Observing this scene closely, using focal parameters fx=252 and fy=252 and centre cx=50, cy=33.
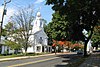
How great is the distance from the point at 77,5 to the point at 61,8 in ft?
6.96

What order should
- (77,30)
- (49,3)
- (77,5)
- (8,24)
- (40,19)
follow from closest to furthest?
(77,5) < (49,3) < (77,30) < (8,24) < (40,19)

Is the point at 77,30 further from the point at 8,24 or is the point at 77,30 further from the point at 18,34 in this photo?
the point at 8,24

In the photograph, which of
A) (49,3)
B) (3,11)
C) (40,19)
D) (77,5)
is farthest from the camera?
(40,19)

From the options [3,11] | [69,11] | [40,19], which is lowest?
[69,11]

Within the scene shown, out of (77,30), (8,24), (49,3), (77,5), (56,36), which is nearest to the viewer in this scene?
(77,5)

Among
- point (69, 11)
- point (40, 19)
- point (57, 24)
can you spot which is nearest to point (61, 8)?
point (69, 11)

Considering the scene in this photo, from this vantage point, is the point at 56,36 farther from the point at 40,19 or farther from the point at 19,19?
the point at 40,19

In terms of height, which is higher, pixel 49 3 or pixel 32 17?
pixel 32 17

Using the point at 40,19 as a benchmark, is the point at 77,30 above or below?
below

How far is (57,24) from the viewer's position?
5162cm

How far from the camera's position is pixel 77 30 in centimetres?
4472

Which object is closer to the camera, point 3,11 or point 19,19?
point 3,11

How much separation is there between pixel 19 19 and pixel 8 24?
559 cm

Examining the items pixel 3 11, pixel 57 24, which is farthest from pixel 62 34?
pixel 3 11
